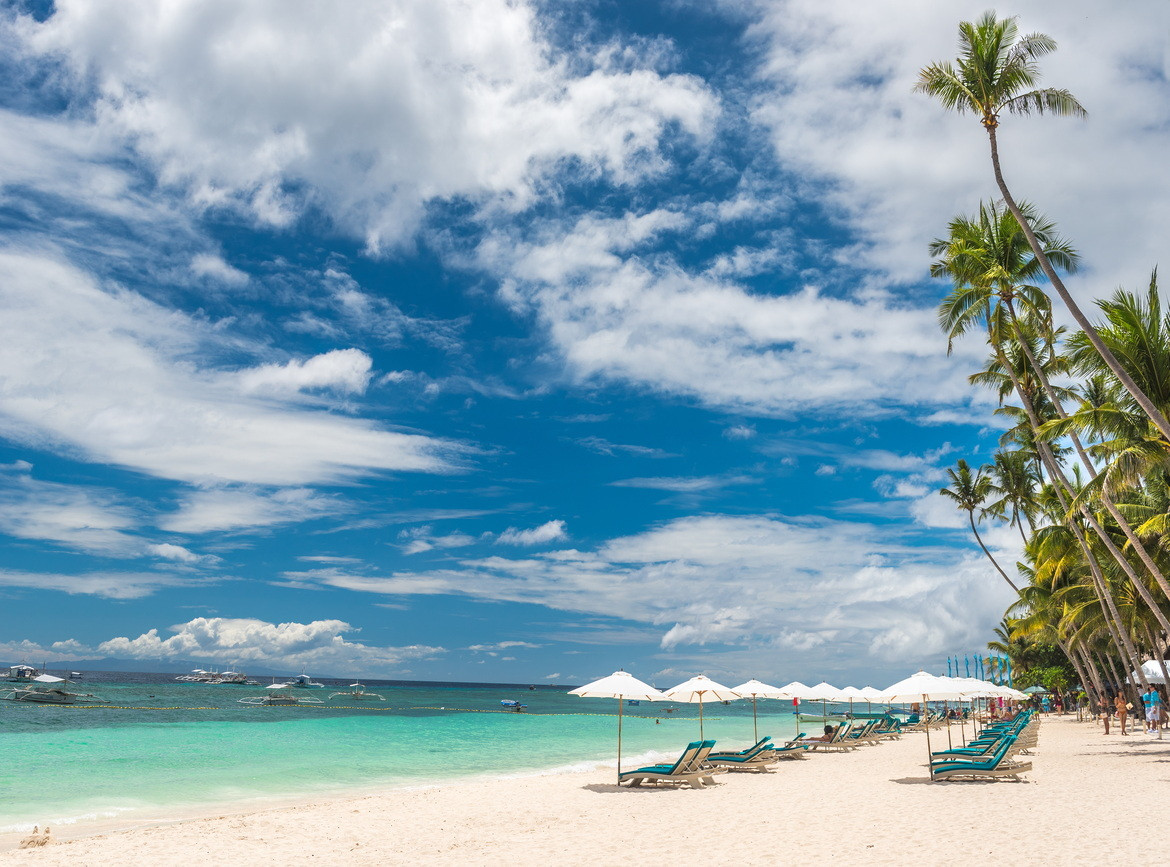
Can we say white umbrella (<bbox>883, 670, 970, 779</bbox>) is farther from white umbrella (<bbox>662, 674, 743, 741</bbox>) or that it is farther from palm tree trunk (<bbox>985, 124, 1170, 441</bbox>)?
palm tree trunk (<bbox>985, 124, 1170, 441</bbox>)

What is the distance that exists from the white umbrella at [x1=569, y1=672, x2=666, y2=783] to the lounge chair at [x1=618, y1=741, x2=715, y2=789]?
1.09 feet

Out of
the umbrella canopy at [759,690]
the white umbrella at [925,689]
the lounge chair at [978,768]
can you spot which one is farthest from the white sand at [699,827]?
the umbrella canopy at [759,690]

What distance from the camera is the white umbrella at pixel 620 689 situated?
13.6 metres

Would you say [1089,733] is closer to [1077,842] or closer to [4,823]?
[1077,842]

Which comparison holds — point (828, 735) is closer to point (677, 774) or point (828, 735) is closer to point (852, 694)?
point (852, 694)

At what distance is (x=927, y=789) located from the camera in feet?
42.2

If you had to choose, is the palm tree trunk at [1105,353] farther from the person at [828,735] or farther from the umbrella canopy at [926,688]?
the person at [828,735]

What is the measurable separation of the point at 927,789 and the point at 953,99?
12.2 m

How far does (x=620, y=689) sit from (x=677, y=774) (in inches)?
71.2

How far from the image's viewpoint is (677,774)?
13797 millimetres

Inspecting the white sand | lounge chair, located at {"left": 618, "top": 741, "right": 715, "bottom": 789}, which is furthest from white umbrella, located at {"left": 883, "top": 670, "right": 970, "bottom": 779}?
lounge chair, located at {"left": 618, "top": 741, "right": 715, "bottom": 789}

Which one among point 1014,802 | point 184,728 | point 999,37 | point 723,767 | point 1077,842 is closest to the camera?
point 1077,842

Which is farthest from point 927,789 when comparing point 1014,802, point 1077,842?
point 1077,842

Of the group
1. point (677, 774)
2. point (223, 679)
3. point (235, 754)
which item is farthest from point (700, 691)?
point (223, 679)
